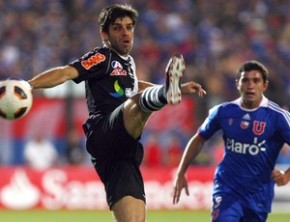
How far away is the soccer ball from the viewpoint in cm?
689

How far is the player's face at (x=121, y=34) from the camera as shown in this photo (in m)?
7.78

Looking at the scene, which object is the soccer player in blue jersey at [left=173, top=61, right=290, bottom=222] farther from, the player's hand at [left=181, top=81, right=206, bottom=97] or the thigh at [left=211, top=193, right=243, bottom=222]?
the player's hand at [left=181, top=81, right=206, bottom=97]

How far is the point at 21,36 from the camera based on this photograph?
18719 mm

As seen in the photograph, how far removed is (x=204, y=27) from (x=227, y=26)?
0.53 m

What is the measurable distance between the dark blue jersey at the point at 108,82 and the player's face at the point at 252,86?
105 centimetres

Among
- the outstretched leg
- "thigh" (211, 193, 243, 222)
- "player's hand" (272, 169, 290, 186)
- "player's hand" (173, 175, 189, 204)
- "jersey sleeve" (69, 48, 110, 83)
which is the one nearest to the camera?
the outstretched leg

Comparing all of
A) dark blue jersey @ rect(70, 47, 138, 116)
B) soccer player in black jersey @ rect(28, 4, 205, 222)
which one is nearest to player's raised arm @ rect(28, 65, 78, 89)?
soccer player in black jersey @ rect(28, 4, 205, 222)

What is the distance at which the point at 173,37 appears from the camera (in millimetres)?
18859

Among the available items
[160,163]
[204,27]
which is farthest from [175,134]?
[204,27]

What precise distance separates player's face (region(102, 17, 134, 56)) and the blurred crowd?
8.95m

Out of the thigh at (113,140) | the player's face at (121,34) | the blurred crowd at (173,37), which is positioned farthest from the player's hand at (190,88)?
the blurred crowd at (173,37)

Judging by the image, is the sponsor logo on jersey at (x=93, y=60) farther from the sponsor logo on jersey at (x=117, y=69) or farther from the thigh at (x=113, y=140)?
the thigh at (x=113, y=140)

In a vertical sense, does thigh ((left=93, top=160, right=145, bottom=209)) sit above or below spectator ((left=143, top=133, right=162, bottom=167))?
below

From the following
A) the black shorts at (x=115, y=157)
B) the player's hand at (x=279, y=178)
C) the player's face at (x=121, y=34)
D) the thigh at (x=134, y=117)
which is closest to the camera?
the thigh at (x=134, y=117)
